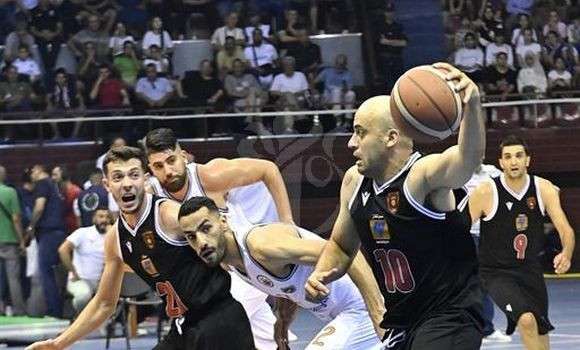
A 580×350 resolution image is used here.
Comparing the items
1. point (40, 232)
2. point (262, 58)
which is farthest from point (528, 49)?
point (40, 232)

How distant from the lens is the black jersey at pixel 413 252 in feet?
19.8

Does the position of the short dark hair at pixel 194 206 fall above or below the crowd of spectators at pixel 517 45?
above

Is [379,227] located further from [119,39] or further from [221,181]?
[119,39]

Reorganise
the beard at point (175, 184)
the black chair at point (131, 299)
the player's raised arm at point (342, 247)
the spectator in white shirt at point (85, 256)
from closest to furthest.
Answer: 1. the player's raised arm at point (342, 247)
2. the beard at point (175, 184)
3. the black chair at point (131, 299)
4. the spectator in white shirt at point (85, 256)

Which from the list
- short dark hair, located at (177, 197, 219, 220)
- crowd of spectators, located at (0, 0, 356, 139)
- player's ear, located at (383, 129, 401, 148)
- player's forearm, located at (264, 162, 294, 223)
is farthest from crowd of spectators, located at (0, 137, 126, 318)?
player's ear, located at (383, 129, 401, 148)

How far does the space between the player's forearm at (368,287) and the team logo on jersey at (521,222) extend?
4210mm

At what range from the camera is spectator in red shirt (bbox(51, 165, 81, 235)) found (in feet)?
53.7

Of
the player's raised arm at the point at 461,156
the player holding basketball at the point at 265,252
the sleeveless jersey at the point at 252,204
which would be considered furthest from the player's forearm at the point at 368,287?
the sleeveless jersey at the point at 252,204

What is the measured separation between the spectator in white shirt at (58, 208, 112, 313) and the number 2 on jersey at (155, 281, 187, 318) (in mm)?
7249

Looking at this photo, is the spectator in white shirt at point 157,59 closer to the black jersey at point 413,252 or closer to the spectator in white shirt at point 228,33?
the spectator in white shirt at point 228,33

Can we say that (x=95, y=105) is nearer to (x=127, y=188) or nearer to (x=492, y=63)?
(x=492, y=63)

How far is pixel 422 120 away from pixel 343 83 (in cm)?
1423

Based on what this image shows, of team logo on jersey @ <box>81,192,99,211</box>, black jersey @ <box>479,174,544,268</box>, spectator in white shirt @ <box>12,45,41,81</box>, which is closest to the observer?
black jersey @ <box>479,174,544,268</box>

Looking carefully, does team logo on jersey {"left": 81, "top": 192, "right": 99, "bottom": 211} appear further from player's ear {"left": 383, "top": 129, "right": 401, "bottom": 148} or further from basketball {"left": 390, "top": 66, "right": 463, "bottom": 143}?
basketball {"left": 390, "top": 66, "right": 463, "bottom": 143}
